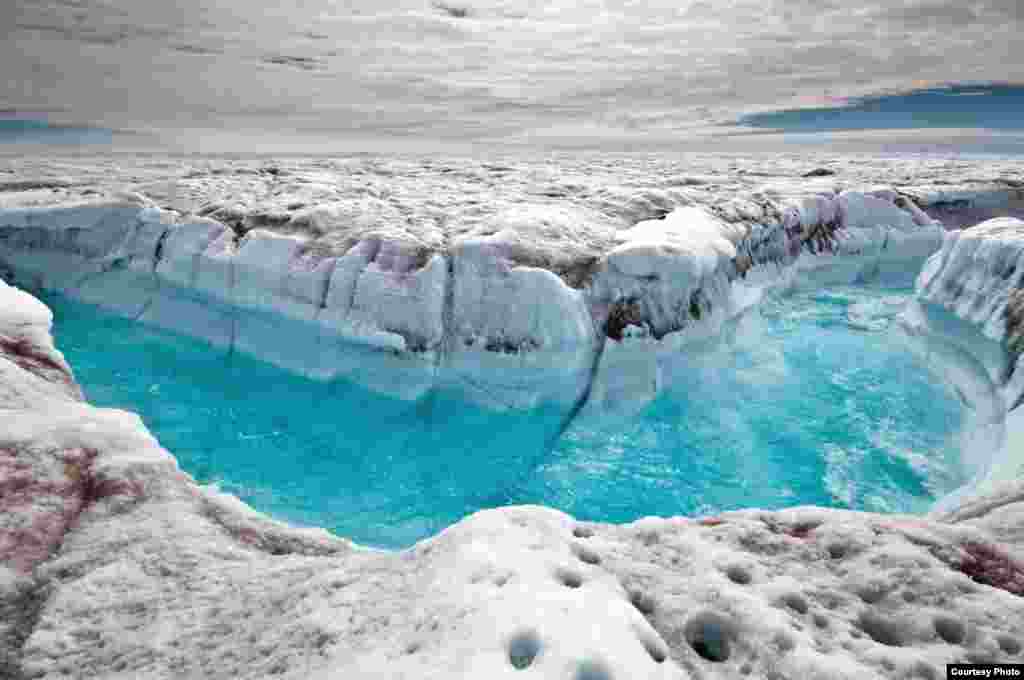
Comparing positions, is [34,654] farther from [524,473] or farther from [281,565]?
[524,473]

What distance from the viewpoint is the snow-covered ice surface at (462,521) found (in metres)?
1.86

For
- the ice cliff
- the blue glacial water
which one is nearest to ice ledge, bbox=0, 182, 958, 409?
the ice cliff

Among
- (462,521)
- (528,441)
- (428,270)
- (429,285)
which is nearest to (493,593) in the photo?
(462,521)

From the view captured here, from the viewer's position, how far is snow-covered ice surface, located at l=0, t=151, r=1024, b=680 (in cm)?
186

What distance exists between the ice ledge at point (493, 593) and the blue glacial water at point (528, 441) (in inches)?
123

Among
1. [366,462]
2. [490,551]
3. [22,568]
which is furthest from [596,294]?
[22,568]

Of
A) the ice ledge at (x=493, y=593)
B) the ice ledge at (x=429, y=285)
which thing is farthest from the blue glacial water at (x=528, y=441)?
the ice ledge at (x=493, y=593)

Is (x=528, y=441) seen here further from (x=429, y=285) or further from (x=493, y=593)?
(x=493, y=593)

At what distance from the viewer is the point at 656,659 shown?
179 centimetres

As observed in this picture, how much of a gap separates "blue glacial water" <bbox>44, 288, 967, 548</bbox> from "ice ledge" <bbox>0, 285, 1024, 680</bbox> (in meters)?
3.12

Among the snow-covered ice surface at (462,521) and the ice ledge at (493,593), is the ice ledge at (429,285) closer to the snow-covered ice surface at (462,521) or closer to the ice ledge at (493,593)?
the snow-covered ice surface at (462,521)

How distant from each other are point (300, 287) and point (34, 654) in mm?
6501

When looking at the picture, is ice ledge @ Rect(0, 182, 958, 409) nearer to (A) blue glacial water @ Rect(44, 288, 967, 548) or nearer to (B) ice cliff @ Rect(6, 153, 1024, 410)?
(B) ice cliff @ Rect(6, 153, 1024, 410)

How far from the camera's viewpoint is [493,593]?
1883 mm
